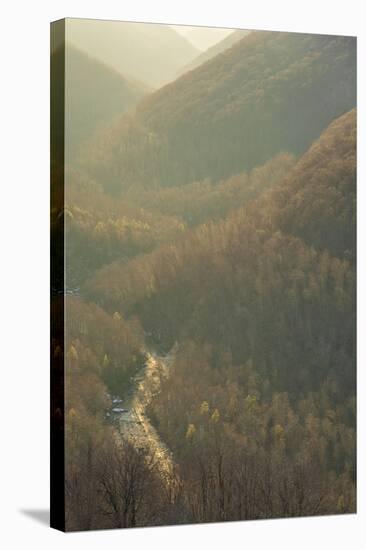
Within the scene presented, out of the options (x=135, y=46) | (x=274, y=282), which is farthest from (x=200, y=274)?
A: (x=135, y=46)

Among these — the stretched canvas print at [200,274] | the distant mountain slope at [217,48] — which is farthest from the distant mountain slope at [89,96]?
the distant mountain slope at [217,48]

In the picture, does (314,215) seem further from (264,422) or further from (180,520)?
(180,520)

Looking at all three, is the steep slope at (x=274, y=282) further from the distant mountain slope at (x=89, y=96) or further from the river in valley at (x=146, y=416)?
the distant mountain slope at (x=89, y=96)

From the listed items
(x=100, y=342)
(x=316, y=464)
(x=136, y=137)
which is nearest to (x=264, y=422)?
(x=316, y=464)

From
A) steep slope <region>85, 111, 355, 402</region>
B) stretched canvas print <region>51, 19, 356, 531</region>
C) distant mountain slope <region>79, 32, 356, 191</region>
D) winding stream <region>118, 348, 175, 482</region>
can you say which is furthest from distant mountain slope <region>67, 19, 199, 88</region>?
winding stream <region>118, 348, 175, 482</region>

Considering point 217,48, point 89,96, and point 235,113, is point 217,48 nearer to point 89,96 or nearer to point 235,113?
point 235,113
